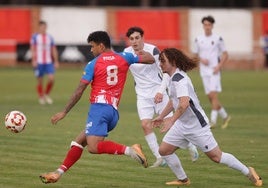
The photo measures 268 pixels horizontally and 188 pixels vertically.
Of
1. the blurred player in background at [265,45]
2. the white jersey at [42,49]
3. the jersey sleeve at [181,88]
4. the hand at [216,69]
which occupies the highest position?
the jersey sleeve at [181,88]

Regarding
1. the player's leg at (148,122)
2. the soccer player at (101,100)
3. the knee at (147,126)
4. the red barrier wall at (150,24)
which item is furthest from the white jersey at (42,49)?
the red barrier wall at (150,24)

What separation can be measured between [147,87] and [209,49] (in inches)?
263

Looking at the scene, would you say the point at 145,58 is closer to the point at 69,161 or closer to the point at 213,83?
the point at 69,161

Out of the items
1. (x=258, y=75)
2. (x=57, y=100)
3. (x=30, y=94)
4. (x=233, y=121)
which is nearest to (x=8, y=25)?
(x=258, y=75)

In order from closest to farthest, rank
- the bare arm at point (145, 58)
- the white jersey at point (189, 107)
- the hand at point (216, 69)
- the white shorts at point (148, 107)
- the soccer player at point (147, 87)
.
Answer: the white jersey at point (189, 107) → the bare arm at point (145, 58) → the soccer player at point (147, 87) → the white shorts at point (148, 107) → the hand at point (216, 69)

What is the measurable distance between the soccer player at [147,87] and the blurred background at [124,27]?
33691 millimetres

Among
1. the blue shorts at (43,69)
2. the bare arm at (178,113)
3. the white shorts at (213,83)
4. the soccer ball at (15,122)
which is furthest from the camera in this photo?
the blue shorts at (43,69)

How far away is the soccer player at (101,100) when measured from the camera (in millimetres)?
12352

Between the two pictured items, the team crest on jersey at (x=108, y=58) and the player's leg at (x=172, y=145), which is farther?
the player's leg at (x=172, y=145)

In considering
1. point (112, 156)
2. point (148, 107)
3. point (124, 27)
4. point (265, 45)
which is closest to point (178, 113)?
point (148, 107)

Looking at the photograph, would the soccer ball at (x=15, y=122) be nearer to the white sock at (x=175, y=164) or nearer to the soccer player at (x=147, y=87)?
the white sock at (x=175, y=164)

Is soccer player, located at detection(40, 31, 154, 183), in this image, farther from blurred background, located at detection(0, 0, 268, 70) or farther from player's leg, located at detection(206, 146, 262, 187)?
blurred background, located at detection(0, 0, 268, 70)

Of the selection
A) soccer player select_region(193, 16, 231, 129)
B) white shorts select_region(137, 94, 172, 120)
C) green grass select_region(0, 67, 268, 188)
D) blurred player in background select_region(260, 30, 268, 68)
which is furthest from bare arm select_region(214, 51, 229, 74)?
blurred player in background select_region(260, 30, 268, 68)

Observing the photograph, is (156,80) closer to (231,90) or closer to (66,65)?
(231,90)
